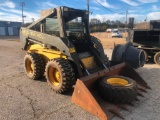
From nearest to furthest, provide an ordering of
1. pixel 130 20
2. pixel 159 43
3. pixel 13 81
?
pixel 13 81
pixel 159 43
pixel 130 20

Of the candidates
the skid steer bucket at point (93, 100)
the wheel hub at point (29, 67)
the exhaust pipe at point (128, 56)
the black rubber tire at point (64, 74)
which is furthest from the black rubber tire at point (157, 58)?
the wheel hub at point (29, 67)

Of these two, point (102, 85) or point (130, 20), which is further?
point (130, 20)

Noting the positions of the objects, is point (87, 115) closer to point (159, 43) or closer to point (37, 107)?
point (37, 107)

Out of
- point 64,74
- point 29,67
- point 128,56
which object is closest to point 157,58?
point 128,56

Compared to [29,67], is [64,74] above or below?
above

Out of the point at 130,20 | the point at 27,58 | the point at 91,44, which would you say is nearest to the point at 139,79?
the point at 91,44

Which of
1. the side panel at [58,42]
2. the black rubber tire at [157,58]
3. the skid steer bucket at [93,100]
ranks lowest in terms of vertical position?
the skid steer bucket at [93,100]

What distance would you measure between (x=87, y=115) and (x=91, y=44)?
9.10ft

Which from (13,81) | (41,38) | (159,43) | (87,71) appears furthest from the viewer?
Result: (159,43)

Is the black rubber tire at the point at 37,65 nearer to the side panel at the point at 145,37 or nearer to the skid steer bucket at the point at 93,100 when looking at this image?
the skid steer bucket at the point at 93,100

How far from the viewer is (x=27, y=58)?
6.35 metres

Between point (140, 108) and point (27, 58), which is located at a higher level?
point (27, 58)

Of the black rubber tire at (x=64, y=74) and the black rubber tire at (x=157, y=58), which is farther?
the black rubber tire at (x=157, y=58)

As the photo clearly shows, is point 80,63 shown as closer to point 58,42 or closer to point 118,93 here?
point 58,42
